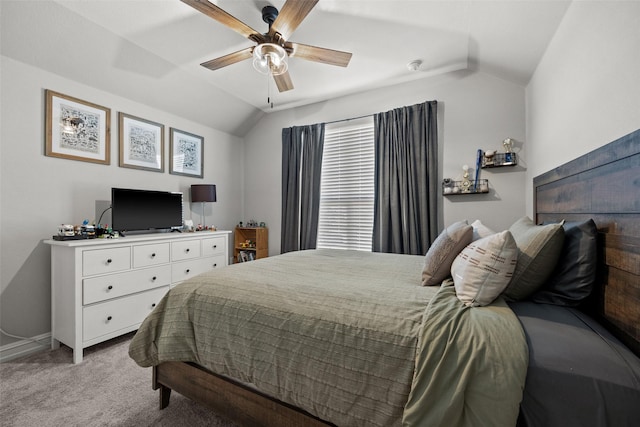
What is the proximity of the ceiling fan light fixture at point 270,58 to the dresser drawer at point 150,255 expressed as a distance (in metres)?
1.94

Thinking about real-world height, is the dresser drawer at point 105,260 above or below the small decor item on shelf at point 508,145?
below

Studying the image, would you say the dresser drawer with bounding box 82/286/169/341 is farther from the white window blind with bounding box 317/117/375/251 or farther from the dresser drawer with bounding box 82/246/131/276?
the white window blind with bounding box 317/117/375/251

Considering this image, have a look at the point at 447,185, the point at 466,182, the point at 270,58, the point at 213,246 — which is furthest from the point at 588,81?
the point at 213,246

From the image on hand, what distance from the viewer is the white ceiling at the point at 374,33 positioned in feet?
6.13

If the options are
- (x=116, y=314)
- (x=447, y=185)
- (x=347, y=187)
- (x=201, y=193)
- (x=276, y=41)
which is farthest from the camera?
(x=347, y=187)

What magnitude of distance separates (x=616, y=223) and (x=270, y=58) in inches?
87.4

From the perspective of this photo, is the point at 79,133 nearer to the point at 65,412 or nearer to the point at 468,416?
the point at 65,412

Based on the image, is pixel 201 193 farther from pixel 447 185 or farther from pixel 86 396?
pixel 447 185

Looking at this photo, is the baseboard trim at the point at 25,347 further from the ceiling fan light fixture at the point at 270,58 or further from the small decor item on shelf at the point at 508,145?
the small decor item on shelf at the point at 508,145

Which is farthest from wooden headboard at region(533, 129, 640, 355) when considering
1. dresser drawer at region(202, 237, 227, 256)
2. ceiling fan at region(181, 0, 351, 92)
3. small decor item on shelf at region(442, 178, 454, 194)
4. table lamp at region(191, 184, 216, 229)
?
table lamp at region(191, 184, 216, 229)

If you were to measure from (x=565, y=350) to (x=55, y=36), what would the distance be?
3.68 meters

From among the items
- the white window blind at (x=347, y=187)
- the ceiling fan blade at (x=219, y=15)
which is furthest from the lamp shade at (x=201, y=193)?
the ceiling fan blade at (x=219, y=15)

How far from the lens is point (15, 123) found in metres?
2.14

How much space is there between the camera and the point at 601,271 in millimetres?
1063
